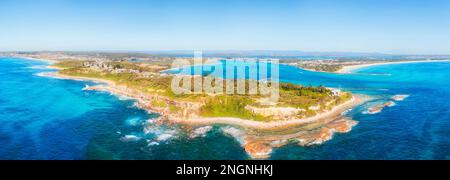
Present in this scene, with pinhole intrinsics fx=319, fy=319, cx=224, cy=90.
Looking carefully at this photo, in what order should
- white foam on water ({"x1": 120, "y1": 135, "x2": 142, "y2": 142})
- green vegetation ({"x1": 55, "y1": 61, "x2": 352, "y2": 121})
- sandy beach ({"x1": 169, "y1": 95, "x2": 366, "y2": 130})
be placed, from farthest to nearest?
green vegetation ({"x1": 55, "y1": 61, "x2": 352, "y2": 121}) < sandy beach ({"x1": 169, "y1": 95, "x2": 366, "y2": 130}) < white foam on water ({"x1": 120, "y1": 135, "x2": 142, "y2": 142})

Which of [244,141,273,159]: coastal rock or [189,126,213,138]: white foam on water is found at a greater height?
[189,126,213,138]: white foam on water

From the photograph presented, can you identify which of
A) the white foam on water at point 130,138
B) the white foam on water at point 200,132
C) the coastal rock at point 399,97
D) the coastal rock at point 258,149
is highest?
the coastal rock at point 399,97

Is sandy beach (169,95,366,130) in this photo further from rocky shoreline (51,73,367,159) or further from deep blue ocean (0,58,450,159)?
deep blue ocean (0,58,450,159)

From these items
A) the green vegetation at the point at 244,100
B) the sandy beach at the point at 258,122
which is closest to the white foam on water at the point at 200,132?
the sandy beach at the point at 258,122

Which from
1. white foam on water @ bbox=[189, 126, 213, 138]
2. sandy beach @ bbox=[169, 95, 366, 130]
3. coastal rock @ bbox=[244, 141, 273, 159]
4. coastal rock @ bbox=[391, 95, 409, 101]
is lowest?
coastal rock @ bbox=[244, 141, 273, 159]

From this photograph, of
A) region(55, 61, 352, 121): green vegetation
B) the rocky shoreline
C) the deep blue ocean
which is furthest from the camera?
region(55, 61, 352, 121): green vegetation

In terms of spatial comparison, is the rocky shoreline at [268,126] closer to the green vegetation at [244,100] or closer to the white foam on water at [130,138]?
the green vegetation at [244,100]

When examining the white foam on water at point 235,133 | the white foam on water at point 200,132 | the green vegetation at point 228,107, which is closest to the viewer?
the white foam on water at point 235,133

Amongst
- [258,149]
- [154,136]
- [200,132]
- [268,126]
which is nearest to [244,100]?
[268,126]

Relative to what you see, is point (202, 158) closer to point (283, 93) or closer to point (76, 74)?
point (283, 93)

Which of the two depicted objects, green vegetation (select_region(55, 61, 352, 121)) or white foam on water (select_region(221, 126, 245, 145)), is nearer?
white foam on water (select_region(221, 126, 245, 145))

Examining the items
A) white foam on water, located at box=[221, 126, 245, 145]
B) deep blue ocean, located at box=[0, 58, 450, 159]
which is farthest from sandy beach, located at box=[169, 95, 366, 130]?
deep blue ocean, located at box=[0, 58, 450, 159]
